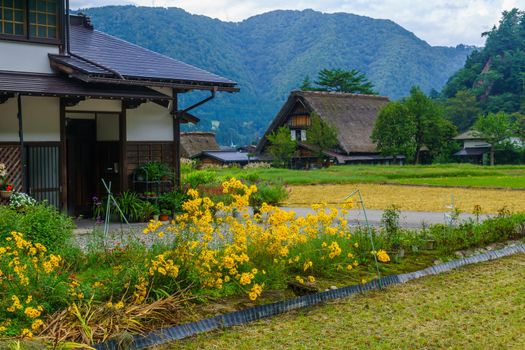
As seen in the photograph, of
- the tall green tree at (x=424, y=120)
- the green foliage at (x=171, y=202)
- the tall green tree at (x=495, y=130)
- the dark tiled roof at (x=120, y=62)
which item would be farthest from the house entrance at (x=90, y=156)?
the tall green tree at (x=495, y=130)

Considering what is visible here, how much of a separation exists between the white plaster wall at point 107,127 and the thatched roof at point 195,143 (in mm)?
36511

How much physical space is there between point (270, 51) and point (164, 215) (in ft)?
426

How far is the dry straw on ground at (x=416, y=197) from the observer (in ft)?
55.3

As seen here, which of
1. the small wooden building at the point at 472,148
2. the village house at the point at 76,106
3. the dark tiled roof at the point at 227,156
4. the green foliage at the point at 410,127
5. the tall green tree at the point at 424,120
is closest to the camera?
the village house at the point at 76,106

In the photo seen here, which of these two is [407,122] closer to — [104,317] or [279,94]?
[104,317]

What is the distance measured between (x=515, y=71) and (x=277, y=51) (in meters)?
83.8

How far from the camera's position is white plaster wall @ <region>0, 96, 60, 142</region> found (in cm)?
1160

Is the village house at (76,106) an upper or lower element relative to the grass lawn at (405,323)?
upper

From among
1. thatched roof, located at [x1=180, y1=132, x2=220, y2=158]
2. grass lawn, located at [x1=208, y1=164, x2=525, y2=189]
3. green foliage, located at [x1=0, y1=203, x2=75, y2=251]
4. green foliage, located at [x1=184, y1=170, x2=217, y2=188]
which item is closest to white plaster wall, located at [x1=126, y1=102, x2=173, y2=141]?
green foliage, located at [x1=184, y1=170, x2=217, y2=188]

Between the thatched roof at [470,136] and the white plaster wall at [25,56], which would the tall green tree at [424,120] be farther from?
the white plaster wall at [25,56]

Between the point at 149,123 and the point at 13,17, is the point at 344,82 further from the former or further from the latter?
the point at 13,17

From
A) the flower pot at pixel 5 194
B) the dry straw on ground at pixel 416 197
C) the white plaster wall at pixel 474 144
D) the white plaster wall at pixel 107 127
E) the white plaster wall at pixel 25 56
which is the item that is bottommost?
the dry straw on ground at pixel 416 197

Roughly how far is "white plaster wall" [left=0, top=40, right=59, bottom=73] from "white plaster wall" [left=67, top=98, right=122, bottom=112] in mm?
862

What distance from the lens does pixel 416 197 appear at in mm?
20109
